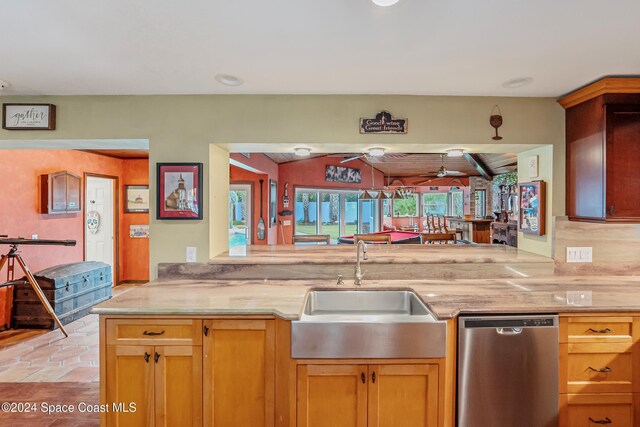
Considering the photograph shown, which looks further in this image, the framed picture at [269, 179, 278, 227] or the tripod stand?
the framed picture at [269, 179, 278, 227]

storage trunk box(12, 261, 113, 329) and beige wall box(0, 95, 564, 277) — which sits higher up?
beige wall box(0, 95, 564, 277)

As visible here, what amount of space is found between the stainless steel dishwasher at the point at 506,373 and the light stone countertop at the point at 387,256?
2.54 feet

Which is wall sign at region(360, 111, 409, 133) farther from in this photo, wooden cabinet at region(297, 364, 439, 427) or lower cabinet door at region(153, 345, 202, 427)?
lower cabinet door at region(153, 345, 202, 427)

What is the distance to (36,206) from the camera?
4043mm

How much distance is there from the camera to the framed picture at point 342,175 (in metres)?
8.71

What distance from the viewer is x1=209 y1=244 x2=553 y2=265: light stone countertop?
251cm

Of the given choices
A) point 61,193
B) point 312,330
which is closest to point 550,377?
point 312,330

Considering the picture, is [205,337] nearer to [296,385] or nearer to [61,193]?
[296,385]

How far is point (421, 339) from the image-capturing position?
168cm

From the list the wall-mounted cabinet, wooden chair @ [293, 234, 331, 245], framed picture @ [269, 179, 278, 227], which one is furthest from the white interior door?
wooden chair @ [293, 234, 331, 245]

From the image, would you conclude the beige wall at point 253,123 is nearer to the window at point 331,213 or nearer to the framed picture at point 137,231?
the framed picture at point 137,231

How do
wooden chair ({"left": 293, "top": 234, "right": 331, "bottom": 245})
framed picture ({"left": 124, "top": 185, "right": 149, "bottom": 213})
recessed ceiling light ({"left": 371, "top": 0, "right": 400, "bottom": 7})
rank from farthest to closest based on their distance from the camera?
framed picture ({"left": 124, "top": 185, "right": 149, "bottom": 213}) → wooden chair ({"left": 293, "top": 234, "right": 331, "bottom": 245}) → recessed ceiling light ({"left": 371, "top": 0, "right": 400, "bottom": 7})

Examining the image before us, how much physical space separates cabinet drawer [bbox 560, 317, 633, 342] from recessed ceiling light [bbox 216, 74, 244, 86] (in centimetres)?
235

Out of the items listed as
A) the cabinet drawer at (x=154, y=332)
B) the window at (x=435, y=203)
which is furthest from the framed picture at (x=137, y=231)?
the window at (x=435, y=203)
